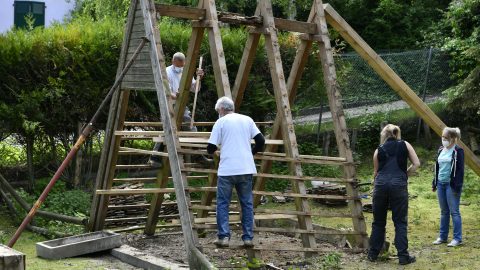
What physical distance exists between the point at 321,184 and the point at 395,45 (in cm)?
1337

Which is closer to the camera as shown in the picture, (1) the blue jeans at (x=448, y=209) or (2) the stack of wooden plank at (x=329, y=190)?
(1) the blue jeans at (x=448, y=209)

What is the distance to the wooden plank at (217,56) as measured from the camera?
964 centimetres

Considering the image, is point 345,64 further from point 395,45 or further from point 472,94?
point 395,45

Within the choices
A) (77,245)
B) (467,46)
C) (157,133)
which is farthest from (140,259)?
(467,46)

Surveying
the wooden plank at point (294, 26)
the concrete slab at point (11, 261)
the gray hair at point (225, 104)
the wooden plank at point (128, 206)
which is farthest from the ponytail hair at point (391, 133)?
A: the concrete slab at point (11, 261)

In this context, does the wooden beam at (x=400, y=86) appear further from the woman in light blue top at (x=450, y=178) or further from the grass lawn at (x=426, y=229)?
the grass lawn at (x=426, y=229)

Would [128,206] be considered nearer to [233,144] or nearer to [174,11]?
[174,11]

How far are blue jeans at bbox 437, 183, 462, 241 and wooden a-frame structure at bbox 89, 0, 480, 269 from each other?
1.97 feet

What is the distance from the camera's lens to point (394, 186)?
929 centimetres

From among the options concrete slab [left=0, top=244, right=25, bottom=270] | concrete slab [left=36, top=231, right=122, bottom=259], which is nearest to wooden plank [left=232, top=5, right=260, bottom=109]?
concrete slab [left=36, top=231, right=122, bottom=259]

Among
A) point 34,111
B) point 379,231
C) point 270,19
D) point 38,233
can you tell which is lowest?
point 38,233

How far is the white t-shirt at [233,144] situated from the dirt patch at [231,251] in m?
0.84

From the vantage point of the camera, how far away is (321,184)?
14.9 m

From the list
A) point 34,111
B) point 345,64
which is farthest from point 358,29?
point 34,111
